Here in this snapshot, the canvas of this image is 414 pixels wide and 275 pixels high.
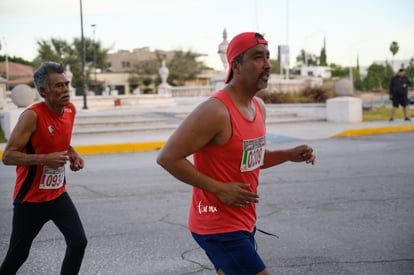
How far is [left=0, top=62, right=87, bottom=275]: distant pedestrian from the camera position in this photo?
3.61 m

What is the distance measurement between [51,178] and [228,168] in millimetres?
1548

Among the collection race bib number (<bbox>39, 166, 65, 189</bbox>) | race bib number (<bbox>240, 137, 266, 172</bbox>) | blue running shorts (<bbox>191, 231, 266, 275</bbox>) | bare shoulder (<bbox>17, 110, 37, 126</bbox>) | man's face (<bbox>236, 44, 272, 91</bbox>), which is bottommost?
blue running shorts (<bbox>191, 231, 266, 275</bbox>)

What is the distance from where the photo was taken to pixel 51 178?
3.75 m

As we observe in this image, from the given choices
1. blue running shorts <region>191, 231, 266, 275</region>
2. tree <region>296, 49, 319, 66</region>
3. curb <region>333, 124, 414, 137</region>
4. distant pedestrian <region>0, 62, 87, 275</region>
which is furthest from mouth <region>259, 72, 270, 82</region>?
tree <region>296, 49, 319, 66</region>

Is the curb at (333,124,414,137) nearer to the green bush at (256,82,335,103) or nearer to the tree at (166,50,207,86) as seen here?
the green bush at (256,82,335,103)

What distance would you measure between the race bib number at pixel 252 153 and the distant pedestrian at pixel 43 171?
136 cm

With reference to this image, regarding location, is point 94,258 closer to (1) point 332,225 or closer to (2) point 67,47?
(1) point 332,225

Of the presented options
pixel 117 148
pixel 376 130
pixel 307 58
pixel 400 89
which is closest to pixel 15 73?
pixel 307 58

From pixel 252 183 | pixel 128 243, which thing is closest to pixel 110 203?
pixel 128 243

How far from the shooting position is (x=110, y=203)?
7.22m

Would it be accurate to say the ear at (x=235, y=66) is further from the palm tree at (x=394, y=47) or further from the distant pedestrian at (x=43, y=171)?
the palm tree at (x=394, y=47)

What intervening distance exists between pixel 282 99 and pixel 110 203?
18407 mm

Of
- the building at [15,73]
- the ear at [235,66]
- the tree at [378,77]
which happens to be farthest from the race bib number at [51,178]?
the building at [15,73]

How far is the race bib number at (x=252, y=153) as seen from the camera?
2.77 meters
